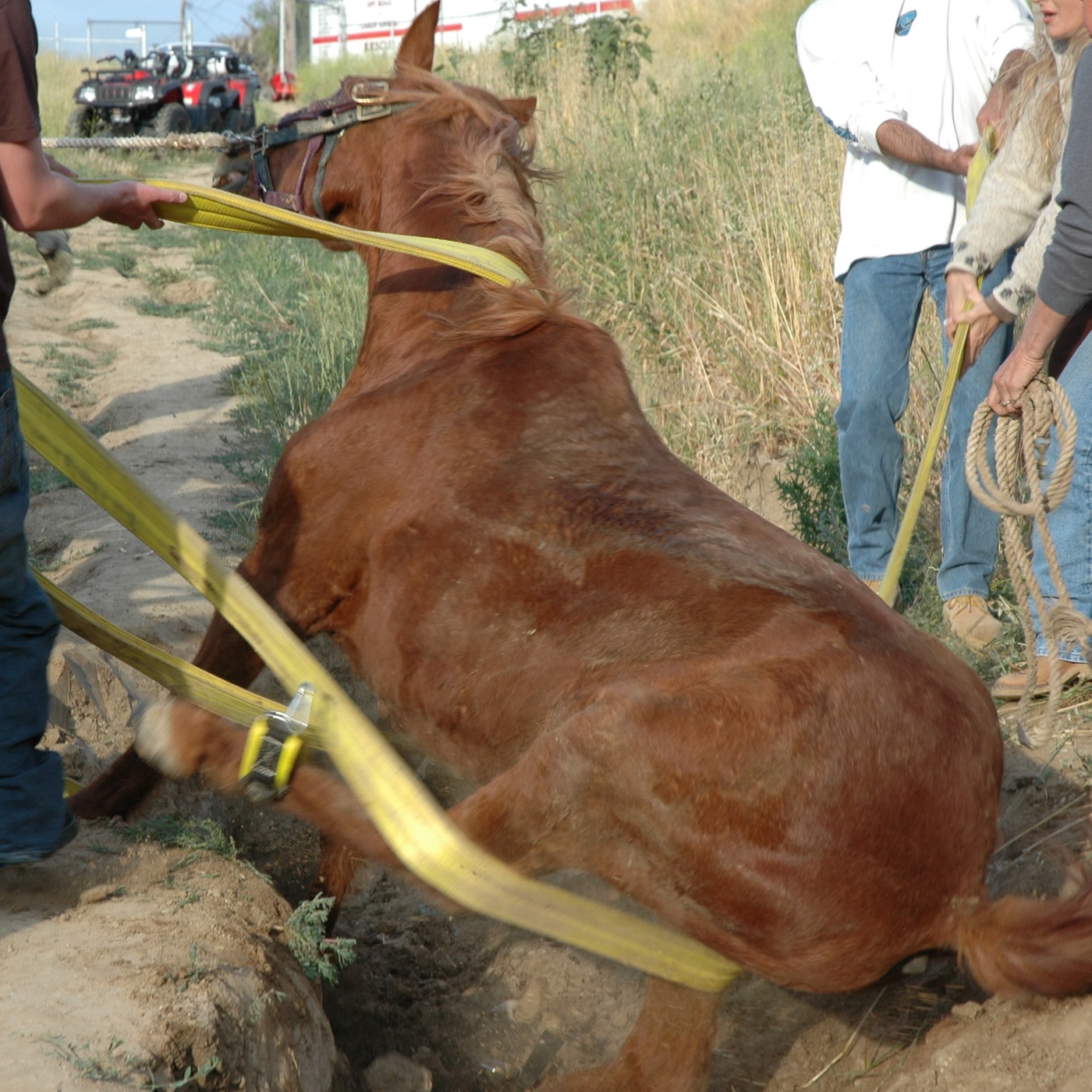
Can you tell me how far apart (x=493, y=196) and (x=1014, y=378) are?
1421 mm

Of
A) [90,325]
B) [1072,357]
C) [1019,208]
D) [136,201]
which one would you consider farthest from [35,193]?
[90,325]

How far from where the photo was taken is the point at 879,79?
4113 mm

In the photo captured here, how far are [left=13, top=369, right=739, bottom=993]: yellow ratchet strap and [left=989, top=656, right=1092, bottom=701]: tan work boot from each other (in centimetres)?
175

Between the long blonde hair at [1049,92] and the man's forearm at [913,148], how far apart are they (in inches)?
23.0

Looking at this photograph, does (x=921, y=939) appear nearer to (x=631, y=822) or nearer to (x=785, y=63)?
(x=631, y=822)

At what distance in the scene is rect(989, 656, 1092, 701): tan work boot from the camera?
335cm

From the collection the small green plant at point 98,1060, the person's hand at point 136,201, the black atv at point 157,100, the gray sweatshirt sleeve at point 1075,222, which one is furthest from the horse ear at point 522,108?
the black atv at point 157,100

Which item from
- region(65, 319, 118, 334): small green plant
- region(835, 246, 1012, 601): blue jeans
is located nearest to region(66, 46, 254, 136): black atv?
region(65, 319, 118, 334): small green plant

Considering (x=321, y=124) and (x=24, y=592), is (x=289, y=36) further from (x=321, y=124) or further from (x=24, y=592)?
(x=24, y=592)

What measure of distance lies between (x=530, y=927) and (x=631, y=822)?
0.27m

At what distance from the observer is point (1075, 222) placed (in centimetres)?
263

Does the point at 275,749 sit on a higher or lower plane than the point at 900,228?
lower

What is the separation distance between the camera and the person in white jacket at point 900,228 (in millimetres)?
3963

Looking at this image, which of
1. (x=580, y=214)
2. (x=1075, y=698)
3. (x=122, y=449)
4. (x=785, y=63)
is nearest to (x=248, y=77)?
(x=785, y=63)
